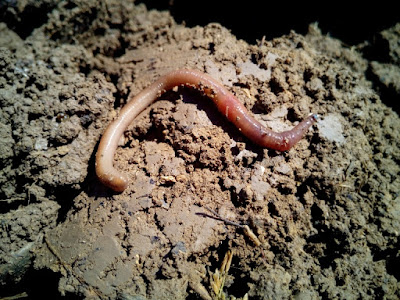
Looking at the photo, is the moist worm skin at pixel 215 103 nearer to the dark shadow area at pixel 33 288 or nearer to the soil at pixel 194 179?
the soil at pixel 194 179

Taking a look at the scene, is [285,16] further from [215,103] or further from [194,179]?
[194,179]

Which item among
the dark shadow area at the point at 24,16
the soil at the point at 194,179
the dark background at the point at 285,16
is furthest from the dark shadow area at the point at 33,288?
the dark background at the point at 285,16

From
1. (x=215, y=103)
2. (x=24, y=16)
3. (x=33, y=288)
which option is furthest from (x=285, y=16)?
(x=33, y=288)

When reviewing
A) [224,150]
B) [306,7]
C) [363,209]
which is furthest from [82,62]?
[363,209]

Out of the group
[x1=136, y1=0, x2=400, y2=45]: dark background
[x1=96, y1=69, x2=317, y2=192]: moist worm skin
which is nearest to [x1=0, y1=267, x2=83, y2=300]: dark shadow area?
[x1=96, y1=69, x2=317, y2=192]: moist worm skin

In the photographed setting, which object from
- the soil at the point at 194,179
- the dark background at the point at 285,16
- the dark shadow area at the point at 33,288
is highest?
the dark background at the point at 285,16

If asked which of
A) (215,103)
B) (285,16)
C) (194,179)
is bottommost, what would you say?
(194,179)

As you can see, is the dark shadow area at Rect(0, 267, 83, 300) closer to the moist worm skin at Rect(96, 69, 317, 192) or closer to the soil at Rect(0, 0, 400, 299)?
the soil at Rect(0, 0, 400, 299)
